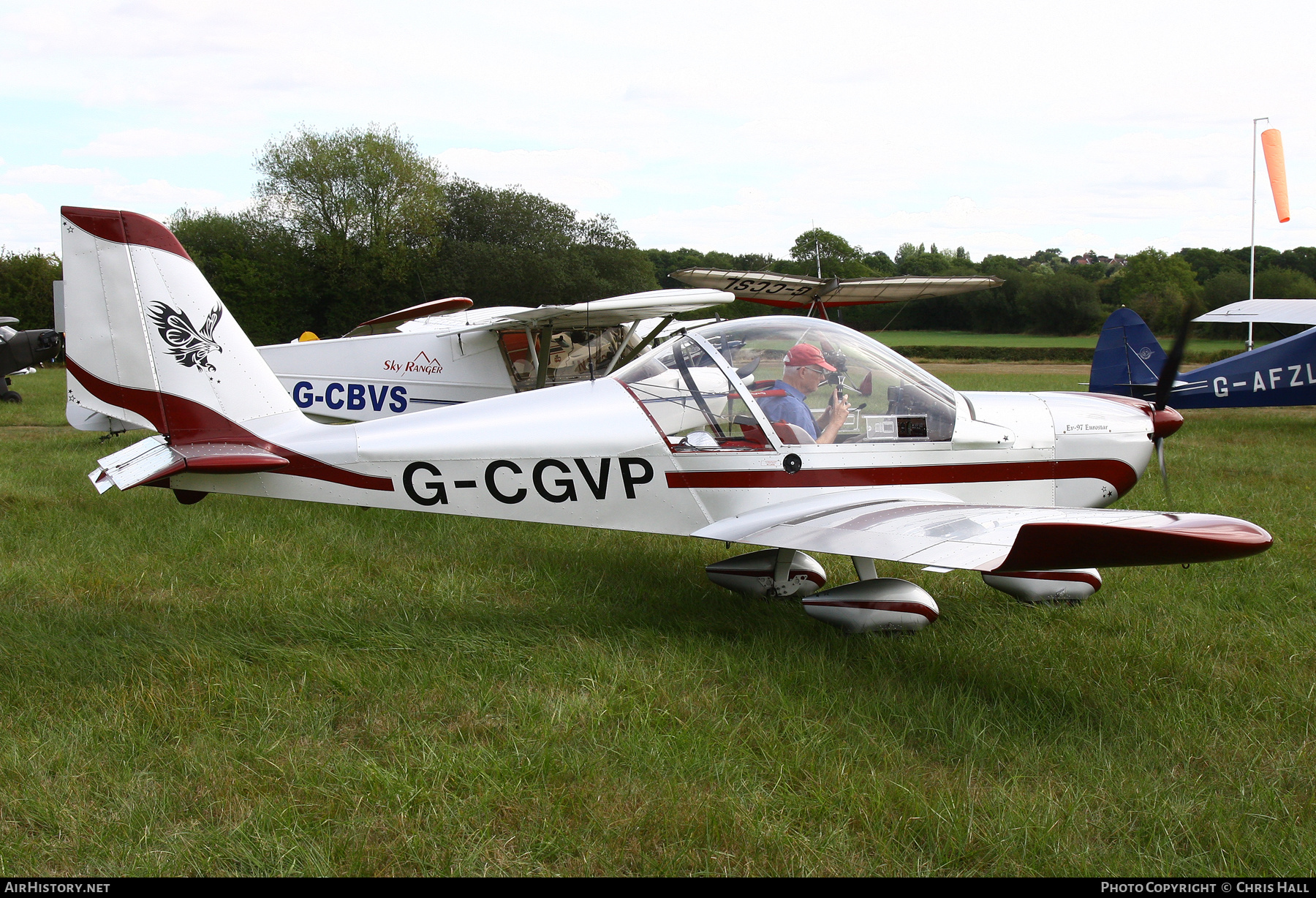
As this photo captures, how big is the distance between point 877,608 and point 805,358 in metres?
1.45

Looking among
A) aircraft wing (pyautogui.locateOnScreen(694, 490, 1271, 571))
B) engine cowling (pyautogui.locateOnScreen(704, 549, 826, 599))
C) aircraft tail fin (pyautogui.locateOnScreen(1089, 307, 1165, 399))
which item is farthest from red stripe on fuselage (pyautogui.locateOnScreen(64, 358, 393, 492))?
aircraft tail fin (pyautogui.locateOnScreen(1089, 307, 1165, 399))

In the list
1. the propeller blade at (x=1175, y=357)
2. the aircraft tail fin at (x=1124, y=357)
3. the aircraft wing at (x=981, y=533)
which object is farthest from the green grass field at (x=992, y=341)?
the aircraft wing at (x=981, y=533)

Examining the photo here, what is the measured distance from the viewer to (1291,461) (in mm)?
9766

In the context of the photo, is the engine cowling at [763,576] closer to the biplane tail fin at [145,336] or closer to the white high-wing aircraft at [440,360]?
the biplane tail fin at [145,336]

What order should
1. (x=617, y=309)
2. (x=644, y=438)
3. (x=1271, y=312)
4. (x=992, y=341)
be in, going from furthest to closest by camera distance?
(x=992, y=341) → (x=1271, y=312) → (x=617, y=309) → (x=644, y=438)

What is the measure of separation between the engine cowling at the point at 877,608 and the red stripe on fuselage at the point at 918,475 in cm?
61

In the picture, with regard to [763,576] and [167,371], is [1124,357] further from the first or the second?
[167,371]

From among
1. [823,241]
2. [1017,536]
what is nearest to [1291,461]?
[1017,536]

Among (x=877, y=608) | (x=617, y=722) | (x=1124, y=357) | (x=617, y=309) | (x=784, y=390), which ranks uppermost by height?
(x=617, y=309)

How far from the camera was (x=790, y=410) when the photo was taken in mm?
4602

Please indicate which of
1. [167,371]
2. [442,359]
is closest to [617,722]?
[167,371]

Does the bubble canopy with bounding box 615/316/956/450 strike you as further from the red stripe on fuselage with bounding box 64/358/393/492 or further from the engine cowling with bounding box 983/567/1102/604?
the red stripe on fuselage with bounding box 64/358/393/492

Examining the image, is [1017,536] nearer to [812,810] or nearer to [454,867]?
[812,810]

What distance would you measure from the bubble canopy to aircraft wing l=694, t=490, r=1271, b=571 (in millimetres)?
397
